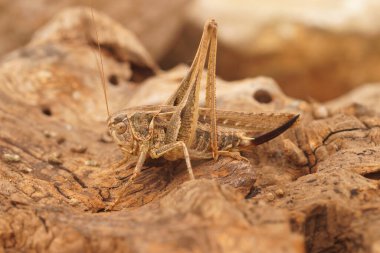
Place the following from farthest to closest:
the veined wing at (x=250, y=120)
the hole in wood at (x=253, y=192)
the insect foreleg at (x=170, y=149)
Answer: the veined wing at (x=250, y=120)
the insect foreleg at (x=170, y=149)
the hole in wood at (x=253, y=192)

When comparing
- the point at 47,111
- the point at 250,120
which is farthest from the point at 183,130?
the point at 47,111

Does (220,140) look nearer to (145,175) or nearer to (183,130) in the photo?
(183,130)

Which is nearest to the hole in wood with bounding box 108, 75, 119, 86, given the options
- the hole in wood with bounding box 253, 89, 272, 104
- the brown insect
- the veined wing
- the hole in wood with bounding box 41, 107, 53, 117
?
the hole in wood with bounding box 41, 107, 53, 117

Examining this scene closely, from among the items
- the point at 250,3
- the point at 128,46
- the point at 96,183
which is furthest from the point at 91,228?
the point at 250,3

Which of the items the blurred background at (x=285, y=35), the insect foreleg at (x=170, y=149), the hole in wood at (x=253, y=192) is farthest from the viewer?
the blurred background at (x=285, y=35)

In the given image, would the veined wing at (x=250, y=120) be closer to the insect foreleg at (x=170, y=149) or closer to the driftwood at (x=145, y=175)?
the driftwood at (x=145, y=175)

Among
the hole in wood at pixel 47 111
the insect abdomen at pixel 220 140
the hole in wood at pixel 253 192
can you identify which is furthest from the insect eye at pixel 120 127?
the hole in wood at pixel 47 111
